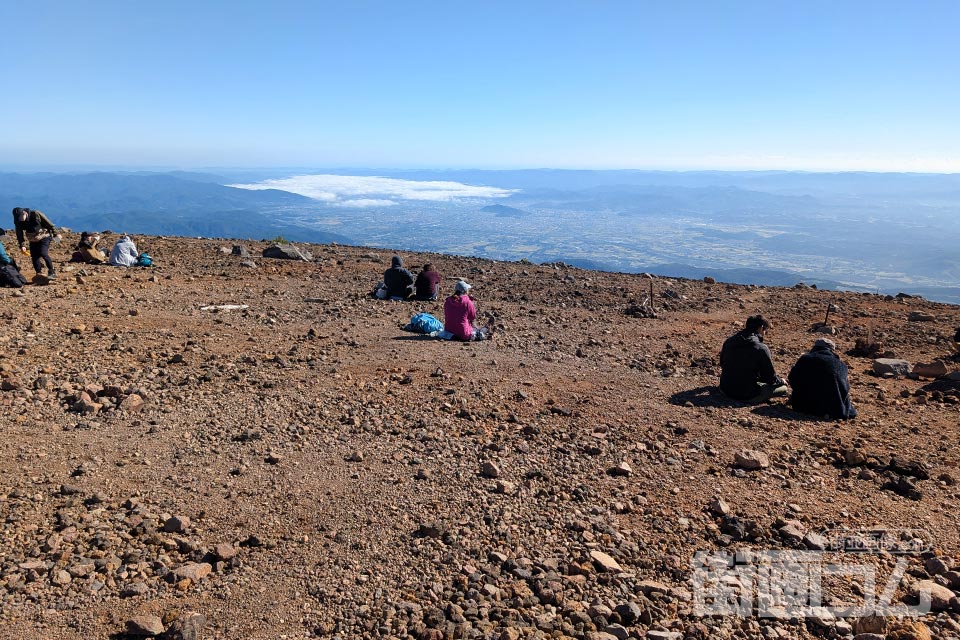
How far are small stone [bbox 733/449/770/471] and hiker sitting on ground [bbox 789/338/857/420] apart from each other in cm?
200

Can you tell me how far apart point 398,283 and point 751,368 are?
333 inches

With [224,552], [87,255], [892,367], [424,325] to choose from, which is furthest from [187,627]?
[87,255]

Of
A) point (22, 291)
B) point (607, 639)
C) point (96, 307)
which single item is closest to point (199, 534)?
point (607, 639)

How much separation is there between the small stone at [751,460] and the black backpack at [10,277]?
570 inches

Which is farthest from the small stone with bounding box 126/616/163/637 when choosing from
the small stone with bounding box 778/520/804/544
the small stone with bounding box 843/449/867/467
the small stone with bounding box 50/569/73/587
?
the small stone with bounding box 843/449/867/467

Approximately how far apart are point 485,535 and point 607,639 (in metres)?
1.39

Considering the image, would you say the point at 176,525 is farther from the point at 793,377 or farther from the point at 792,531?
the point at 793,377

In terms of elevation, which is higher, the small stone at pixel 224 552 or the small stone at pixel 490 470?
the small stone at pixel 490 470

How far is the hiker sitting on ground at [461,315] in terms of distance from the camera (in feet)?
35.3

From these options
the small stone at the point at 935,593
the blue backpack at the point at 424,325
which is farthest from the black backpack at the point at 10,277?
the small stone at the point at 935,593

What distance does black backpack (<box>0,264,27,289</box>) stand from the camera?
12125mm

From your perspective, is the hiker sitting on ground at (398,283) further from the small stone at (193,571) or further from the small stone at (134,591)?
the small stone at (134,591)

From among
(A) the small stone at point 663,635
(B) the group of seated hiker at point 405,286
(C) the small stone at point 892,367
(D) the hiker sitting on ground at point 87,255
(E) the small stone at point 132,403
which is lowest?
(A) the small stone at point 663,635

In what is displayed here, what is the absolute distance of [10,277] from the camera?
1213 centimetres
